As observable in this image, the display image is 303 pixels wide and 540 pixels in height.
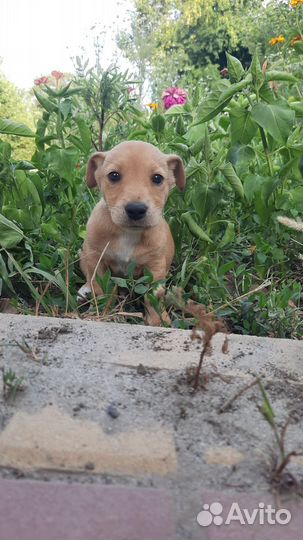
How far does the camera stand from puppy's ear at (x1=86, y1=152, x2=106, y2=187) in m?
2.59

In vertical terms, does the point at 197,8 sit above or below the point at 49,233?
below

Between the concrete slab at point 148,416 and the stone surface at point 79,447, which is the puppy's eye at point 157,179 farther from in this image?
the stone surface at point 79,447

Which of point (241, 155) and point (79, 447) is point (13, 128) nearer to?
point (241, 155)

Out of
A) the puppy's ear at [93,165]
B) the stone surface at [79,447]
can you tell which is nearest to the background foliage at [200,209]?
the puppy's ear at [93,165]

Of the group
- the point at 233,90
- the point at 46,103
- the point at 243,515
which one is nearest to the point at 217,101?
the point at 233,90

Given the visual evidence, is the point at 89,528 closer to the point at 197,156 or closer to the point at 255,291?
the point at 255,291

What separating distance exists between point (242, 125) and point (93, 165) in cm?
73

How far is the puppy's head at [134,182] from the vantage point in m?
2.33

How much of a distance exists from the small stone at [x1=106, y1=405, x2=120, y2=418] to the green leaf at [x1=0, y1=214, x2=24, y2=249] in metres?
1.30

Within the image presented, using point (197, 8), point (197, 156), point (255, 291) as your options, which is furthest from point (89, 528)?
point (197, 8)

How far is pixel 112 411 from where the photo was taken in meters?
1.32

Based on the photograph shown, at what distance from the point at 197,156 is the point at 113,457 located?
2.17 m

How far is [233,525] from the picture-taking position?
1.05m

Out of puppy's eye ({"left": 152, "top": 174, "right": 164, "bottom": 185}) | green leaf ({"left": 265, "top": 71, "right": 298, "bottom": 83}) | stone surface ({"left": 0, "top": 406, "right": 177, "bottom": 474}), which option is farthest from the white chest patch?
stone surface ({"left": 0, "top": 406, "right": 177, "bottom": 474})
